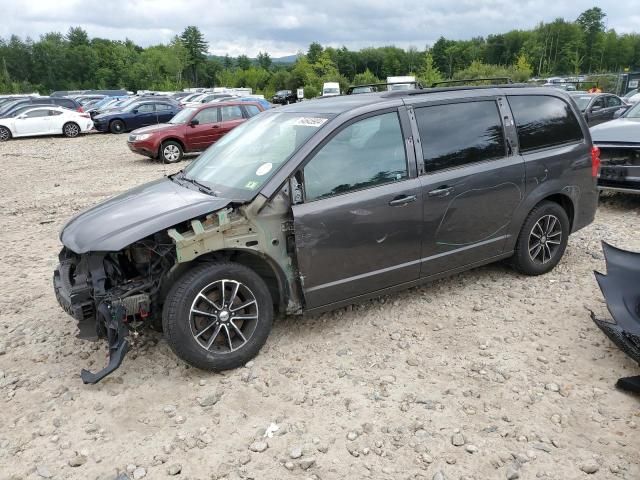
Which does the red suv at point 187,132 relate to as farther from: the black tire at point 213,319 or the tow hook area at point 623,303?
the tow hook area at point 623,303

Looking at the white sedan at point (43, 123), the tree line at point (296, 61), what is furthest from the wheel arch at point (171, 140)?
the tree line at point (296, 61)

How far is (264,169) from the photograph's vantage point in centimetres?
388

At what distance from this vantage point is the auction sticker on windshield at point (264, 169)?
384 cm

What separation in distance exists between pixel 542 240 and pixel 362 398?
2710 mm

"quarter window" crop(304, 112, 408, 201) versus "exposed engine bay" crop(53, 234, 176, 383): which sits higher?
"quarter window" crop(304, 112, 408, 201)

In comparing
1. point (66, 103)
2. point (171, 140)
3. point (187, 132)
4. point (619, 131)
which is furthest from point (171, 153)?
point (66, 103)

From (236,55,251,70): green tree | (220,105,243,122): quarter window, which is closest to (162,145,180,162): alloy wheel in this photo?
(220,105,243,122): quarter window

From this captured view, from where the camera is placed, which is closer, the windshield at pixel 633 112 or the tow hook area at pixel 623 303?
the tow hook area at pixel 623 303

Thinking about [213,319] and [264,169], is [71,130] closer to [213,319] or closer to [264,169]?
[264,169]

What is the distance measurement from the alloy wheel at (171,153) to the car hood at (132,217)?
10.4 m

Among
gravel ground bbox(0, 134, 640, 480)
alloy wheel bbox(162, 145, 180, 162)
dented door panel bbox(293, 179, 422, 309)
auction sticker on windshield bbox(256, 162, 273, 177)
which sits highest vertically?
auction sticker on windshield bbox(256, 162, 273, 177)

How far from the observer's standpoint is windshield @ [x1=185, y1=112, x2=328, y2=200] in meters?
3.85

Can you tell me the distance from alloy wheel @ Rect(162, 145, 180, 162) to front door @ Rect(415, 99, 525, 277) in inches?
440

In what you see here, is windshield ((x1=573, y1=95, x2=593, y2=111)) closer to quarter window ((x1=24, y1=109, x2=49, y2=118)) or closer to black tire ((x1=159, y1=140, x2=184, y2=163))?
black tire ((x1=159, y1=140, x2=184, y2=163))
